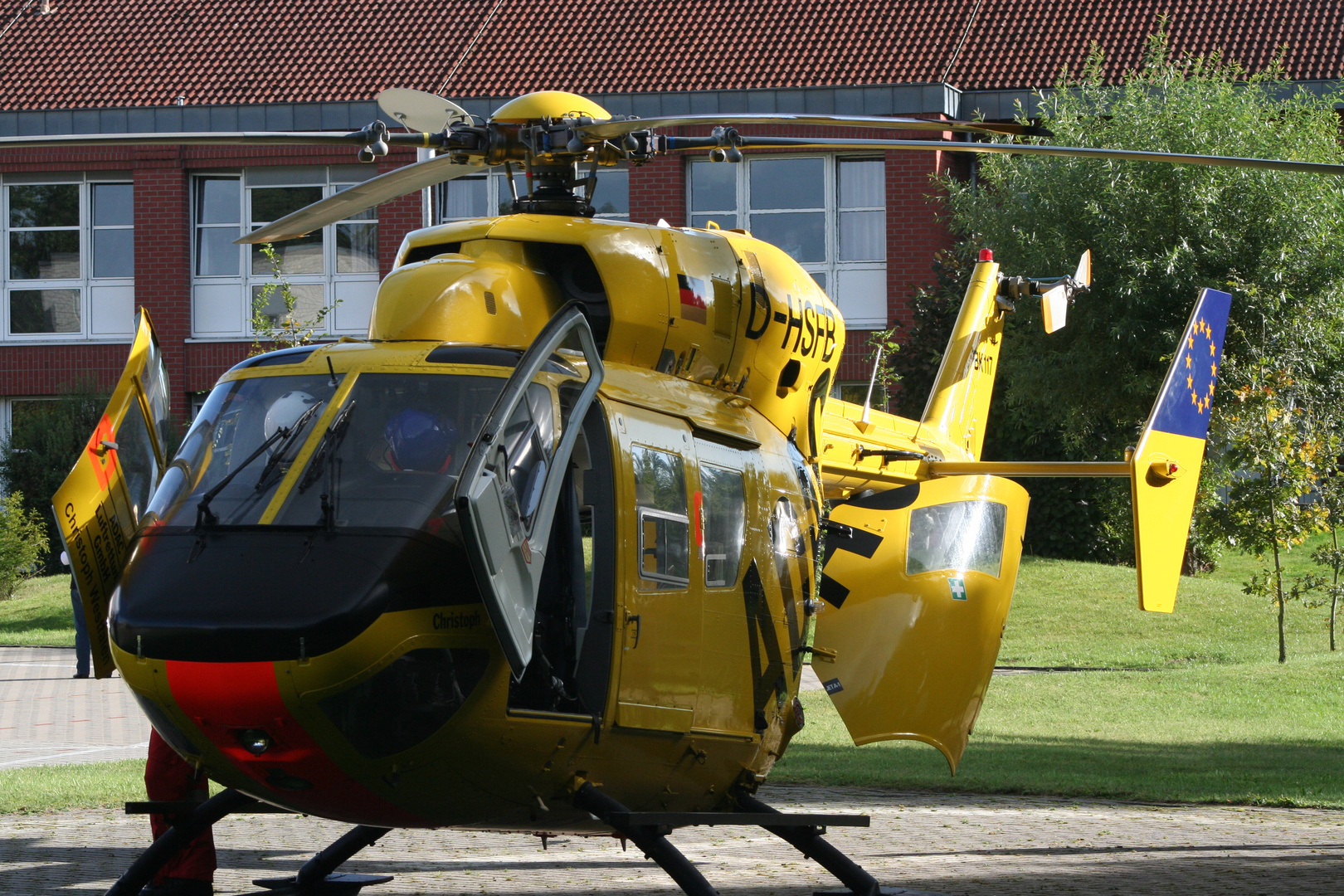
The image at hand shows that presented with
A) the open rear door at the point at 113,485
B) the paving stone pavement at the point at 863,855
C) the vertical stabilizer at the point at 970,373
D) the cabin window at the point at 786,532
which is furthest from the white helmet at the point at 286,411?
the vertical stabilizer at the point at 970,373

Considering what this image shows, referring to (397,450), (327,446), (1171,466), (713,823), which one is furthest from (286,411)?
(1171,466)


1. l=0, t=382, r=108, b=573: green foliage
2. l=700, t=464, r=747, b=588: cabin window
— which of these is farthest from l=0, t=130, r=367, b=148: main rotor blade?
l=0, t=382, r=108, b=573: green foliage

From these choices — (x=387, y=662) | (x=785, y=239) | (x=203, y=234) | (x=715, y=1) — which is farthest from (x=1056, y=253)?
(x=387, y=662)

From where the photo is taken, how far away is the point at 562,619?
17.8ft

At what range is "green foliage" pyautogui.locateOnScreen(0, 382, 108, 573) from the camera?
1029 inches

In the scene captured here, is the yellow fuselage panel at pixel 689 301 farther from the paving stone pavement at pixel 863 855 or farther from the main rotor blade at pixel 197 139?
the paving stone pavement at pixel 863 855

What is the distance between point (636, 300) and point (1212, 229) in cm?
1649

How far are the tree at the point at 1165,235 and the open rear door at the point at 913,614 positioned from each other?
42.9 feet

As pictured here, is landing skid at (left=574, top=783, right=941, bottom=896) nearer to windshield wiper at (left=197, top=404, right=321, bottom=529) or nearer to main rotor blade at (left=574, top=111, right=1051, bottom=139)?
windshield wiper at (left=197, top=404, right=321, bottom=529)

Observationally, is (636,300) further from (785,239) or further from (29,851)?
(785,239)

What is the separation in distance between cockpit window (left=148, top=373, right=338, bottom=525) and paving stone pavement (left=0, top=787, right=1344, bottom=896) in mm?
3074

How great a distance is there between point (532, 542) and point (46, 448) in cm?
2395

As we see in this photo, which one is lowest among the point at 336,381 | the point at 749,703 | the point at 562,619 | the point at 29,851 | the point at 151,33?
the point at 29,851

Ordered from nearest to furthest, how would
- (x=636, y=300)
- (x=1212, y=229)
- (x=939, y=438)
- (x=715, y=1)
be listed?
(x=636, y=300), (x=939, y=438), (x=1212, y=229), (x=715, y=1)
